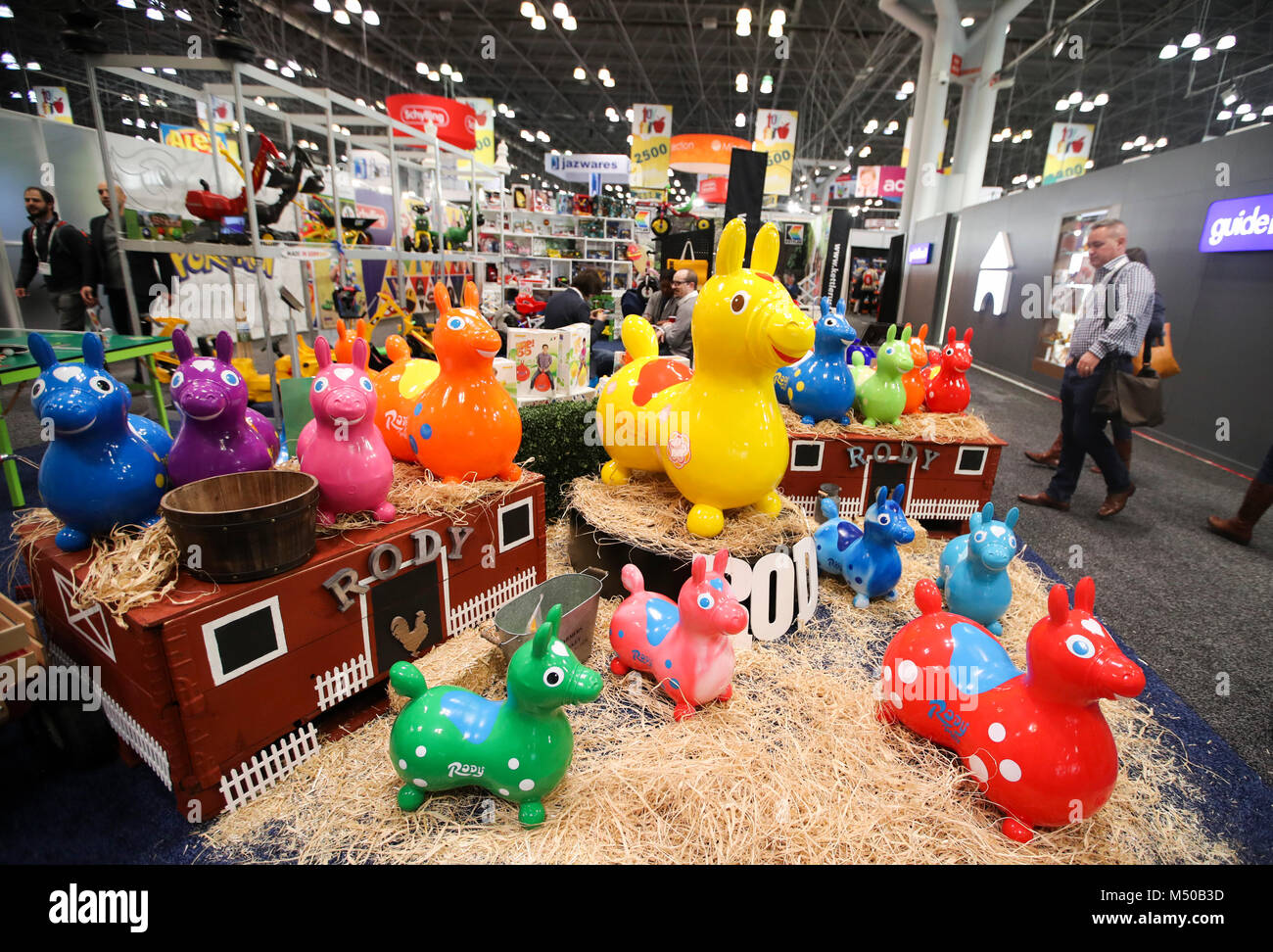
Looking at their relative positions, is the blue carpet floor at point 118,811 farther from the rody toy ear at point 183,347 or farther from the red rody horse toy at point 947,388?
the red rody horse toy at point 947,388

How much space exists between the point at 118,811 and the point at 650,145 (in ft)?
45.3

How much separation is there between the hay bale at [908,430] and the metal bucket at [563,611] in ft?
5.46

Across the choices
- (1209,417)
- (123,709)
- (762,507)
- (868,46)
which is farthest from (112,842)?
(868,46)

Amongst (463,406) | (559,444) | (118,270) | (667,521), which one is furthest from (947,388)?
(118,270)

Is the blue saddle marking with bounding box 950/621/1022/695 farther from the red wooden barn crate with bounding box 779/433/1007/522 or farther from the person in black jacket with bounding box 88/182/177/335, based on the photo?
the person in black jacket with bounding box 88/182/177/335

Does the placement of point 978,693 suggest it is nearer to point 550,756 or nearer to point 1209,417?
point 550,756

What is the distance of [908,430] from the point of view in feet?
11.5

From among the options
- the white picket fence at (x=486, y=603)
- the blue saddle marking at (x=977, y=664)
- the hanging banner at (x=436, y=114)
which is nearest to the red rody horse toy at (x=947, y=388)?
the blue saddle marking at (x=977, y=664)

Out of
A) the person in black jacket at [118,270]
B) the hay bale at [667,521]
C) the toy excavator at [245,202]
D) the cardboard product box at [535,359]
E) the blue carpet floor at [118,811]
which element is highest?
the toy excavator at [245,202]

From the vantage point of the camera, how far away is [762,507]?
2594 millimetres

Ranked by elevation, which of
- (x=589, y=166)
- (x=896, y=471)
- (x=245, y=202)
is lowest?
(x=896, y=471)

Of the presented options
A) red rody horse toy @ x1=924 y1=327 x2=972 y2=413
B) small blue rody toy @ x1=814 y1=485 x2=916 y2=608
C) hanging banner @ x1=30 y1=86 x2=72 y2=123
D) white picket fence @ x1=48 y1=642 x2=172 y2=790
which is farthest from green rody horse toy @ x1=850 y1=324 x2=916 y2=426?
hanging banner @ x1=30 y1=86 x2=72 y2=123

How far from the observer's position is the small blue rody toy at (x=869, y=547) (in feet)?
8.65

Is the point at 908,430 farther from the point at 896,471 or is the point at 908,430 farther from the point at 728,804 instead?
the point at 728,804
